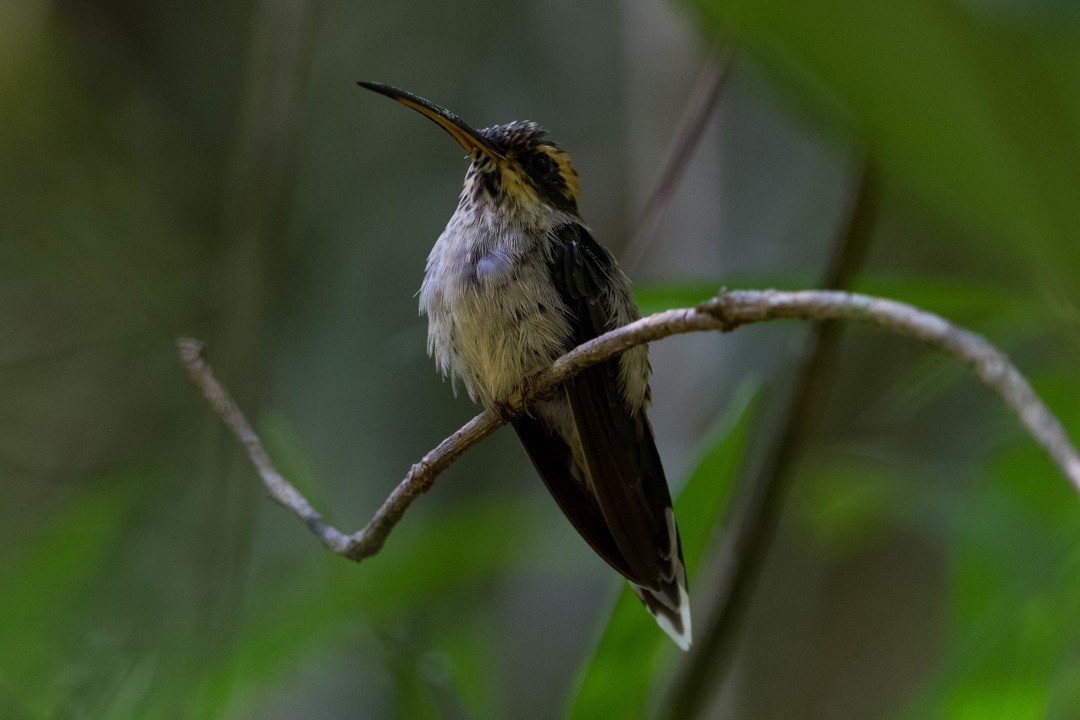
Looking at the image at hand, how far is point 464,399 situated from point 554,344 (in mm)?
1991

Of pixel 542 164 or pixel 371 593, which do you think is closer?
pixel 371 593

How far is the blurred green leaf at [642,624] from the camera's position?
1.89 m

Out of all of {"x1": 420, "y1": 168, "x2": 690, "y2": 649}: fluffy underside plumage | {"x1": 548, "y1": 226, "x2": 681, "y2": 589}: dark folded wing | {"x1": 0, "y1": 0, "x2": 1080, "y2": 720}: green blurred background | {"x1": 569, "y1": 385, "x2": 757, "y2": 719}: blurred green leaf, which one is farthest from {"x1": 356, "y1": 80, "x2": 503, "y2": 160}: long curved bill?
{"x1": 569, "y1": 385, "x2": 757, "y2": 719}: blurred green leaf

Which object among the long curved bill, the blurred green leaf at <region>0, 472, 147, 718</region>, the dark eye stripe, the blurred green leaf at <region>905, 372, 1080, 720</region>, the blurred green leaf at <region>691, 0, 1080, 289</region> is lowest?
the blurred green leaf at <region>0, 472, 147, 718</region>

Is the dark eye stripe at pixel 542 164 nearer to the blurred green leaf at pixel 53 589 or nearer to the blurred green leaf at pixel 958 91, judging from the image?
the blurred green leaf at pixel 53 589

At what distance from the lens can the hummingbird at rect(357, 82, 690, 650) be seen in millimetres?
2107

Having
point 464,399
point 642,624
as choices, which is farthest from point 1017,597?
point 464,399

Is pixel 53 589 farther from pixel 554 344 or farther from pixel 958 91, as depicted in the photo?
pixel 958 91

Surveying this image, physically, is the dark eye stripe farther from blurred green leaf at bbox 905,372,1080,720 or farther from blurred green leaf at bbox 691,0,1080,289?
blurred green leaf at bbox 691,0,1080,289

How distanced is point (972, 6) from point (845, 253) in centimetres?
170

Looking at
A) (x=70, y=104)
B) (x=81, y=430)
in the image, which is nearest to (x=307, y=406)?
(x=81, y=430)

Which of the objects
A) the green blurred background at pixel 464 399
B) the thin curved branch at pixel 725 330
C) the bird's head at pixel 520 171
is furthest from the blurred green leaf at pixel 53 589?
the bird's head at pixel 520 171

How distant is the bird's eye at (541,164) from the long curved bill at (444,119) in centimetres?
10

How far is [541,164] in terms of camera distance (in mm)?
2660
